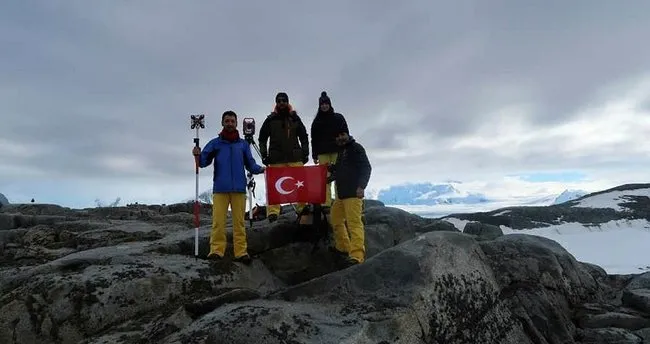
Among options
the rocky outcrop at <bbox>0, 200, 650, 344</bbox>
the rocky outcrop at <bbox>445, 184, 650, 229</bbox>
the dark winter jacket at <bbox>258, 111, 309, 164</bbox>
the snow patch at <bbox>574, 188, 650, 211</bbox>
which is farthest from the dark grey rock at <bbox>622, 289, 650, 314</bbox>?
the snow patch at <bbox>574, 188, 650, 211</bbox>

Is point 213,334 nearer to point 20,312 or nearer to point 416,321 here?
point 416,321

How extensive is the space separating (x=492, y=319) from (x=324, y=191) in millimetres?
5674

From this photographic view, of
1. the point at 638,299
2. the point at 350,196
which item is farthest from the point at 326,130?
the point at 638,299

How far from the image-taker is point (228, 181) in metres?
10.6

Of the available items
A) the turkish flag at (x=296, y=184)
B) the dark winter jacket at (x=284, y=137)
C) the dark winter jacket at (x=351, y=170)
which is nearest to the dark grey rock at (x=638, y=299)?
the dark winter jacket at (x=351, y=170)

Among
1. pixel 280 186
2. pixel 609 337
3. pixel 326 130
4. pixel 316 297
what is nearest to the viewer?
pixel 316 297

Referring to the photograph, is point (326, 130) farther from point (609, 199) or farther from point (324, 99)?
point (609, 199)

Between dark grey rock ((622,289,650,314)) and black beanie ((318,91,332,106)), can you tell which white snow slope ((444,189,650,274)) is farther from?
black beanie ((318,91,332,106))

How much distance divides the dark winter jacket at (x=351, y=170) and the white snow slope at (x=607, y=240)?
46.5 m

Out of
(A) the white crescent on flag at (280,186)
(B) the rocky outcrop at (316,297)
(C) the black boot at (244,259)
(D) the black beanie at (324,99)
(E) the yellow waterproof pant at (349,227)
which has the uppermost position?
(D) the black beanie at (324,99)

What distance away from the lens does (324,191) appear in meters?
12.5

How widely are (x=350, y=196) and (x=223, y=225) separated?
123 inches

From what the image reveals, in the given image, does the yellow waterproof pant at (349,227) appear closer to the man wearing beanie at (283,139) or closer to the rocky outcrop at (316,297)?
the rocky outcrop at (316,297)

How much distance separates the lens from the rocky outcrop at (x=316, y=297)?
6.58 meters
